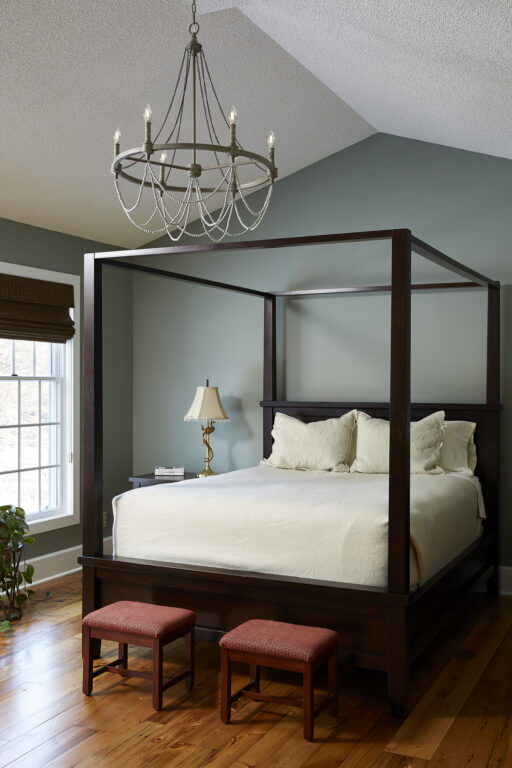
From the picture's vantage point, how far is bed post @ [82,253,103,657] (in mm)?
3812

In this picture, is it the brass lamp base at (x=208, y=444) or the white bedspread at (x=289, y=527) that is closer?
the white bedspread at (x=289, y=527)

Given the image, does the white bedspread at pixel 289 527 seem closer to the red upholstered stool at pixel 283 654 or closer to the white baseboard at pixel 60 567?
the red upholstered stool at pixel 283 654

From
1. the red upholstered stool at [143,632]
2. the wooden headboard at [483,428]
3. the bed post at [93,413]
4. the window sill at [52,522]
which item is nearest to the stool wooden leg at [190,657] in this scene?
the red upholstered stool at [143,632]

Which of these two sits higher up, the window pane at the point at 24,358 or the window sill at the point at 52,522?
the window pane at the point at 24,358

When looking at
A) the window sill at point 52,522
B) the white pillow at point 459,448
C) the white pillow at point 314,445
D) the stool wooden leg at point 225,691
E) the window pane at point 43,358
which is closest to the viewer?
the stool wooden leg at point 225,691

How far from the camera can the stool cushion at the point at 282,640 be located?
304cm

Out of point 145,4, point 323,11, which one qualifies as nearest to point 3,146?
point 145,4

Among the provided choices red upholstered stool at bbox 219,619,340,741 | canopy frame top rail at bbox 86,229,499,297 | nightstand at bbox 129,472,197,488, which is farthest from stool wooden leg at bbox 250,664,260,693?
nightstand at bbox 129,472,197,488

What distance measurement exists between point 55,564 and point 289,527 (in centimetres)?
269

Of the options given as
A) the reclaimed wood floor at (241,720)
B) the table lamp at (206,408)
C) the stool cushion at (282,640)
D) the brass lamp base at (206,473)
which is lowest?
the reclaimed wood floor at (241,720)

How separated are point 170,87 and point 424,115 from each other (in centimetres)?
159

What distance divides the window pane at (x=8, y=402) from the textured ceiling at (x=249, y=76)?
1153 mm

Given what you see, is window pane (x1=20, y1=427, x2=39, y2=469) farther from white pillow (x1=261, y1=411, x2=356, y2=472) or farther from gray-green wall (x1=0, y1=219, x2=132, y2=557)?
white pillow (x1=261, y1=411, x2=356, y2=472)

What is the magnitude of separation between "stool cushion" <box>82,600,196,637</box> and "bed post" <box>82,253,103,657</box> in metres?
0.48
